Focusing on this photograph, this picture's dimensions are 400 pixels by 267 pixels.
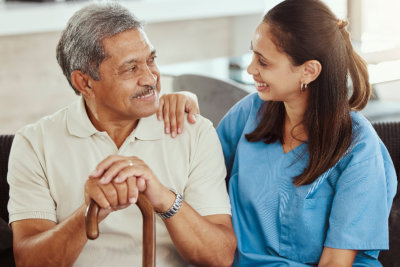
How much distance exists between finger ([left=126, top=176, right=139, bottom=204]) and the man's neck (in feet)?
1.25

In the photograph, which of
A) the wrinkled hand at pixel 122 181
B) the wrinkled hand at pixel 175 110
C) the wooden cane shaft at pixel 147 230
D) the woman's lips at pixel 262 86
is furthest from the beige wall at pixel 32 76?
the wooden cane shaft at pixel 147 230

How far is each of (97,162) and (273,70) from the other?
514 mm

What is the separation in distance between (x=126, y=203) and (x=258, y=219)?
48cm

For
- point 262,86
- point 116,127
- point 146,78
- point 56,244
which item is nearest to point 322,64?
point 262,86

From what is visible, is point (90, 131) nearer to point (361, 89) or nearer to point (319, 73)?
point (319, 73)

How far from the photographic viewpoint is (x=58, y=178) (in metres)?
1.45

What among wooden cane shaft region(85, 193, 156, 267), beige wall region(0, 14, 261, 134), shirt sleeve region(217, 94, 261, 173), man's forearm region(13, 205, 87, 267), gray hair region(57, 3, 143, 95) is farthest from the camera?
beige wall region(0, 14, 261, 134)

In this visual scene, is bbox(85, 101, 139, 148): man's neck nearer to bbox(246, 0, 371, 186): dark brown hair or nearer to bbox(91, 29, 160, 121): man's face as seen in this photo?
bbox(91, 29, 160, 121): man's face

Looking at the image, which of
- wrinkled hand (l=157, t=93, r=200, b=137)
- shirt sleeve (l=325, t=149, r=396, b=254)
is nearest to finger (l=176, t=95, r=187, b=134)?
wrinkled hand (l=157, t=93, r=200, b=137)

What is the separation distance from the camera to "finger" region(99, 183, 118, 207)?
1.10 m

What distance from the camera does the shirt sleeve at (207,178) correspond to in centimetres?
142

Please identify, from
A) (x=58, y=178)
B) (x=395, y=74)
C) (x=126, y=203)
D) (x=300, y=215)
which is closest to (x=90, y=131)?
(x=58, y=178)

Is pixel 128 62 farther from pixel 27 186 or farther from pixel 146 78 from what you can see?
pixel 27 186

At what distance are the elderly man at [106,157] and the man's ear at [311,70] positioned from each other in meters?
0.28
